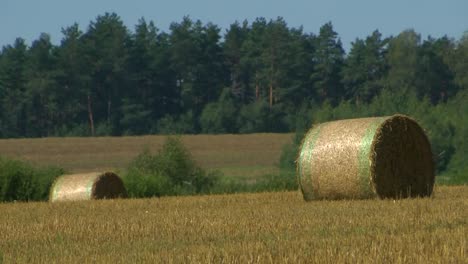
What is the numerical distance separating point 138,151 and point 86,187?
3510 cm

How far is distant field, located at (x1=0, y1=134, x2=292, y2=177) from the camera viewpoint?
52.8 metres

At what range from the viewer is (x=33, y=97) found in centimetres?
8031

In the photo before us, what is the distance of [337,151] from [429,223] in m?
5.00

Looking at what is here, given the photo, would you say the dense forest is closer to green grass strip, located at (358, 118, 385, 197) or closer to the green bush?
the green bush

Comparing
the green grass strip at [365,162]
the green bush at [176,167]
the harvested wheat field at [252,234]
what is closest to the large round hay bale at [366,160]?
the green grass strip at [365,162]

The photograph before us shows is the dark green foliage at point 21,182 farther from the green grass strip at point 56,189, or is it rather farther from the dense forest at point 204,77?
the dense forest at point 204,77

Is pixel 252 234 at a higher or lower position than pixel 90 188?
higher

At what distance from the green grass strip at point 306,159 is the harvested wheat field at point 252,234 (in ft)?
1.96

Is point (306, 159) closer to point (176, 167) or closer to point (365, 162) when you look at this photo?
point (365, 162)

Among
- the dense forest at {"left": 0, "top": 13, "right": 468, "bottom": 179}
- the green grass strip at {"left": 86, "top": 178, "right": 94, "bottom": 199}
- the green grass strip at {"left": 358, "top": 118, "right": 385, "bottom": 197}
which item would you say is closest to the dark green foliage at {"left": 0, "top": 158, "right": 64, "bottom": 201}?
the green grass strip at {"left": 86, "top": 178, "right": 94, "bottom": 199}

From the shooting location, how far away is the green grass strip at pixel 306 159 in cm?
1669

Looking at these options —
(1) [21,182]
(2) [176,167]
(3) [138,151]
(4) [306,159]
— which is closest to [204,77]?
(3) [138,151]

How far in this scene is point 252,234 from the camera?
10.8 metres

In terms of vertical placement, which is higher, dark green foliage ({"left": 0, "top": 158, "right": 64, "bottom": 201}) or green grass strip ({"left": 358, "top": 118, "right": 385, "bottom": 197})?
green grass strip ({"left": 358, "top": 118, "right": 385, "bottom": 197})
